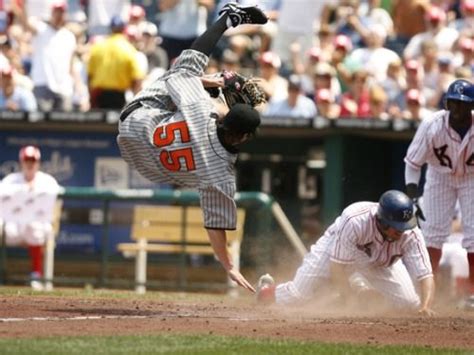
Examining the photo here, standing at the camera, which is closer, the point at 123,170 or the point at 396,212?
the point at 396,212

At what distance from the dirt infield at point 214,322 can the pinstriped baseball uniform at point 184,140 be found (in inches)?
29.4

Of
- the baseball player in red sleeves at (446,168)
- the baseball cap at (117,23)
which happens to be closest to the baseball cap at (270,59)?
the baseball cap at (117,23)

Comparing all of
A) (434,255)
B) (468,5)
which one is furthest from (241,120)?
(468,5)

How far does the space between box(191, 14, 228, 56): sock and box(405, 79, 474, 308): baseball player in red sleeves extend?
207 cm

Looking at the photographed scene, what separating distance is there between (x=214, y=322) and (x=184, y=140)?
1238 millimetres

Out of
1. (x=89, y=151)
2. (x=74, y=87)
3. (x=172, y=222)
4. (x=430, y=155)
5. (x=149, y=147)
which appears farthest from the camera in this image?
(x=74, y=87)

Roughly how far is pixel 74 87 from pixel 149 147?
26.0 feet

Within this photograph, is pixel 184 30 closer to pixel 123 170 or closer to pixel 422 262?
pixel 123 170

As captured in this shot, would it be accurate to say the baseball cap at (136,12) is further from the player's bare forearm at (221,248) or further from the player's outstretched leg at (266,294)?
the player's bare forearm at (221,248)

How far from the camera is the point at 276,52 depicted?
1780cm

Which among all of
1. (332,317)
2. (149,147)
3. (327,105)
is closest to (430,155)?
(332,317)

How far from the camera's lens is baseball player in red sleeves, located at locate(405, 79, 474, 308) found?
11148mm

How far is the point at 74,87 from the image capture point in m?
17.4

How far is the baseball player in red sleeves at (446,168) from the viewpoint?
1115cm
